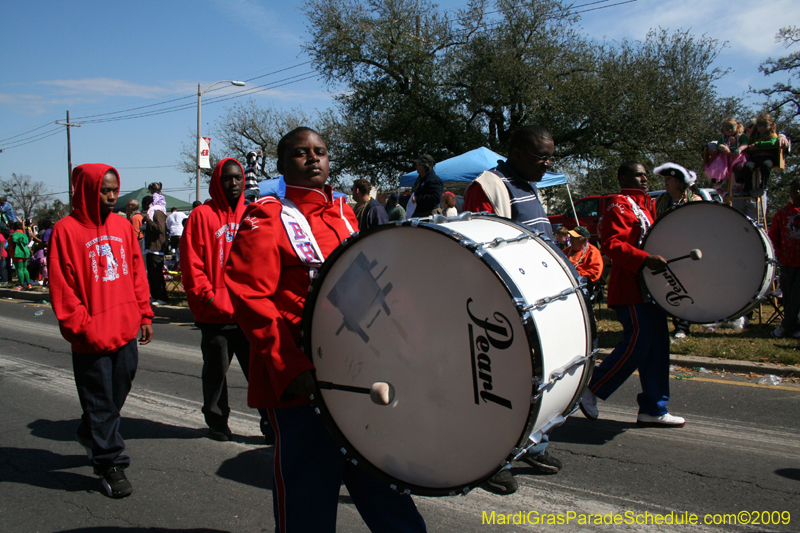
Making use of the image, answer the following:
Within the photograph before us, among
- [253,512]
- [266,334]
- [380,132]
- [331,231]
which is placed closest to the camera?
[266,334]

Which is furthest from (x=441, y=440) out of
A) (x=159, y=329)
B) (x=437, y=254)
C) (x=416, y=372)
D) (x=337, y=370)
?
(x=159, y=329)

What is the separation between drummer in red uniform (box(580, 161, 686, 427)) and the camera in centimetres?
442

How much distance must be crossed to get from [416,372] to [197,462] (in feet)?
9.32

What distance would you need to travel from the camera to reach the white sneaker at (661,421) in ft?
15.0

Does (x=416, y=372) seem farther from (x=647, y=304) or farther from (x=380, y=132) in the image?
(x=380, y=132)

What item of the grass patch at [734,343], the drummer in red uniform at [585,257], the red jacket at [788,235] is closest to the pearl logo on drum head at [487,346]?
the grass patch at [734,343]

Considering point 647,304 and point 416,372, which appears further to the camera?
point 647,304

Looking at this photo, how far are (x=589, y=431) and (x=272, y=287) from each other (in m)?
3.27

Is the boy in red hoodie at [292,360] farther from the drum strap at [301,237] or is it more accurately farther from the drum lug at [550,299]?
the drum lug at [550,299]

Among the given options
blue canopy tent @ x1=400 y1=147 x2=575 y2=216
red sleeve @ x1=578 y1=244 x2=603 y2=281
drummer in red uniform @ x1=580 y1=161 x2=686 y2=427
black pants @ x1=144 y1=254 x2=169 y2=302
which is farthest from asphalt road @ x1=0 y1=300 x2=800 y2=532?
blue canopy tent @ x1=400 y1=147 x2=575 y2=216

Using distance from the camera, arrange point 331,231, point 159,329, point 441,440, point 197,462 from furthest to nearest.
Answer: point 159,329
point 197,462
point 331,231
point 441,440

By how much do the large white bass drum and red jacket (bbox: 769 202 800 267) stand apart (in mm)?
7147

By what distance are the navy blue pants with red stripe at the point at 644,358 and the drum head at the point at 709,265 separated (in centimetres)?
15

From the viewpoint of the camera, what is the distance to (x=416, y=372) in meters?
1.97
